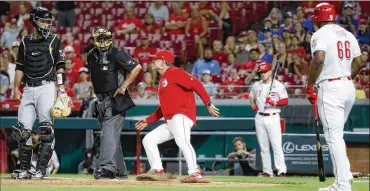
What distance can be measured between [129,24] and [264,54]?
3.88 metres

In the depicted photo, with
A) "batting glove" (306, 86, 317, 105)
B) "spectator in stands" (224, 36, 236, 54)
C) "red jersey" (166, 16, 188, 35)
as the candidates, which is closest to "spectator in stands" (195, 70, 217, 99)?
"spectator in stands" (224, 36, 236, 54)

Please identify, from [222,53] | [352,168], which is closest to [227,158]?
[352,168]

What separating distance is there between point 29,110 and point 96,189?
2.21 m

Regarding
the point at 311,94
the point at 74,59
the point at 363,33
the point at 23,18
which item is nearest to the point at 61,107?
the point at 311,94

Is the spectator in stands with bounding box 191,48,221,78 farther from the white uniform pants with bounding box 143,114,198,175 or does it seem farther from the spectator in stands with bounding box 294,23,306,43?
the white uniform pants with bounding box 143,114,198,175

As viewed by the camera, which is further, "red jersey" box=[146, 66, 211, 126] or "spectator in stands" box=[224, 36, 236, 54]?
"spectator in stands" box=[224, 36, 236, 54]

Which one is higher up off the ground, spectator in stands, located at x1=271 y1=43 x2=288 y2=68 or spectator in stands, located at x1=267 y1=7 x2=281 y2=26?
spectator in stands, located at x1=267 y1=7 x2=281 y2=26

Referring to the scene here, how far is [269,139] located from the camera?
15844 mm

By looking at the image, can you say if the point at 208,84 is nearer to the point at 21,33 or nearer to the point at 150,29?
the point at 150,29

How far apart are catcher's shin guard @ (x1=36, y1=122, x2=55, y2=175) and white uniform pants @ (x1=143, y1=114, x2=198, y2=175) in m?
1.24

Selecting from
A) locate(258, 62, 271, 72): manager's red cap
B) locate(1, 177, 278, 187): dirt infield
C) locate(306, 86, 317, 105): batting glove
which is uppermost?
locate(258, 62, 271, 72): manager's red cap

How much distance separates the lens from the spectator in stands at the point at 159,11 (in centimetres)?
2242

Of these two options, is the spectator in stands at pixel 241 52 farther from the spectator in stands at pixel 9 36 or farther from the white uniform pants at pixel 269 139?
the spectator in stands at pixel 9 36

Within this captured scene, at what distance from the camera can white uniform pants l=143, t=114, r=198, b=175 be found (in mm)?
11078
